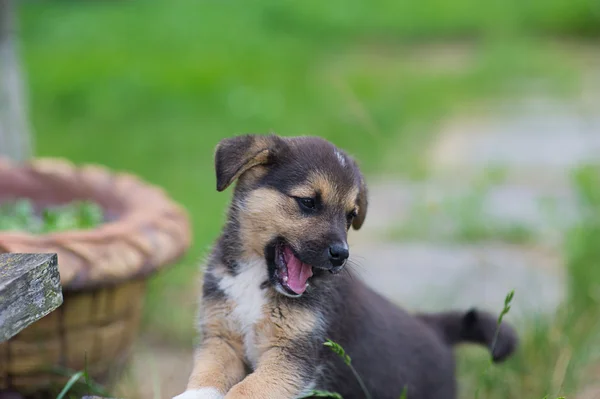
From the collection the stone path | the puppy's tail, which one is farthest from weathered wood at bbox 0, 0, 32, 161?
the puppy's tail

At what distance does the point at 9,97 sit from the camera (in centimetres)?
586

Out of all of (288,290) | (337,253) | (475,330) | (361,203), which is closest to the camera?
(337,253)

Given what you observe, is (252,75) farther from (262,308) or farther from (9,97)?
(262,308)

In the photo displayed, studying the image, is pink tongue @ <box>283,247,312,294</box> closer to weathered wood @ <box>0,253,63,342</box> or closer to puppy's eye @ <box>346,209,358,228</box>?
puppy's eye @ <box>346,209,358,228</box>

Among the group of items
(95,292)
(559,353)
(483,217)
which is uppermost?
(95,292)

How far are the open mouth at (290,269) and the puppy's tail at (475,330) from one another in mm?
858

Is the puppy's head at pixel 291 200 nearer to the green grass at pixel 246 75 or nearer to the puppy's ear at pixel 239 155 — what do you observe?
the puppy's ear at pixel 239 155

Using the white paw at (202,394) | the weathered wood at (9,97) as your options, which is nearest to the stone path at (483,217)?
the white paw at (202,394)

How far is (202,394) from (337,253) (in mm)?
655

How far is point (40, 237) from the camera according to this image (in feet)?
12.1

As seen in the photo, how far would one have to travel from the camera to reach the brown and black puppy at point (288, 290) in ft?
9.77

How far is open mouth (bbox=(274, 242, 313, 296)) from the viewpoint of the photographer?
3037 mm

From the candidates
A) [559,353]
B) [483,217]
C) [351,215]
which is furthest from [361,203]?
[483,217]

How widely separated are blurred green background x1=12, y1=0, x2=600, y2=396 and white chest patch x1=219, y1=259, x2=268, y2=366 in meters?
2.08
